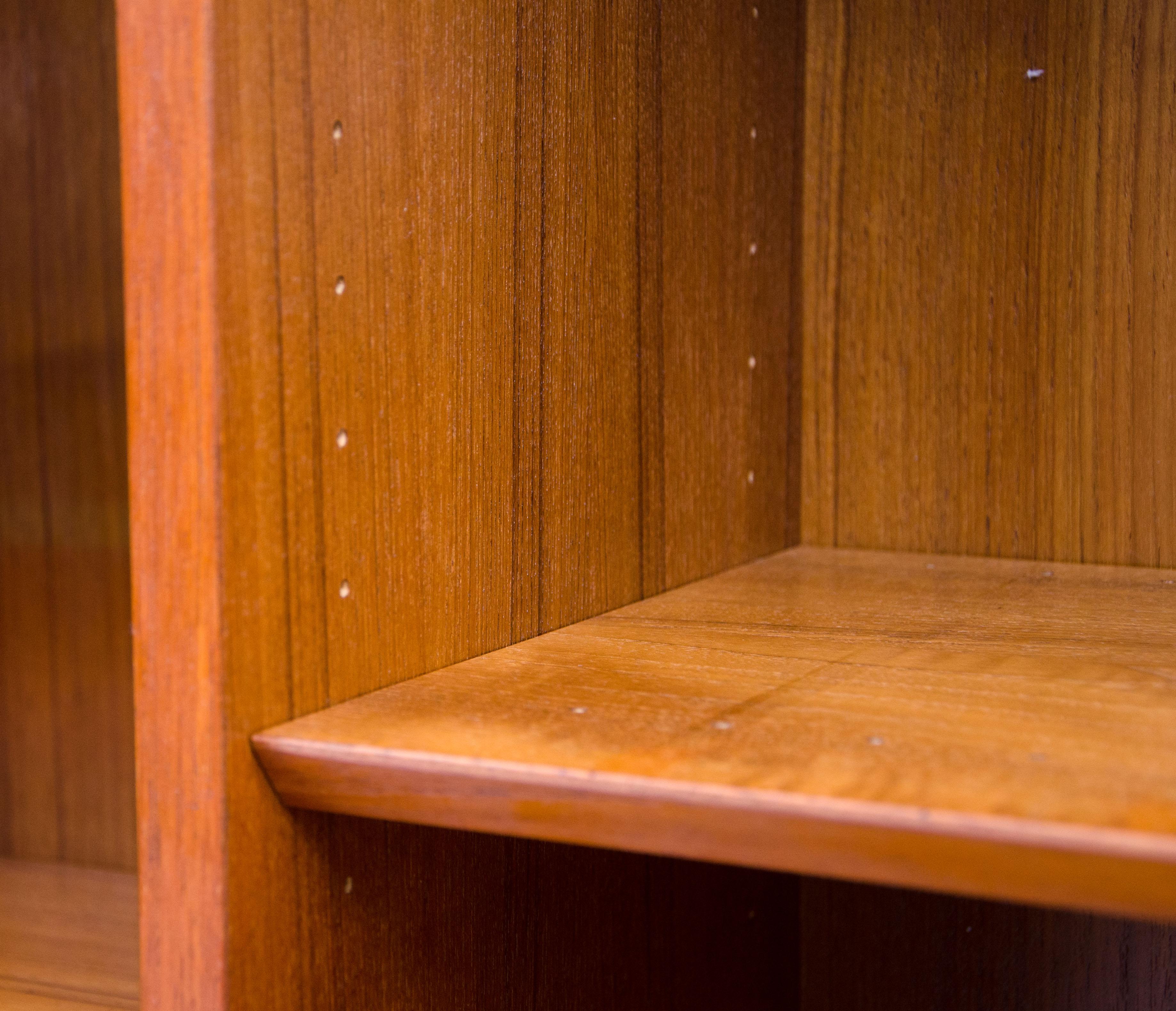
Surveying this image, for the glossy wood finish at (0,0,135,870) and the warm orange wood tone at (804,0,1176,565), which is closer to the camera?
the warm orange wood tone at (804,0,1176,565)

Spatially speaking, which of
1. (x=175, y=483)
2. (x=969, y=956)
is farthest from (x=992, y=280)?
(x=175, y=483)

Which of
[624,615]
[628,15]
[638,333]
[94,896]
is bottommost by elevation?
[94,896]

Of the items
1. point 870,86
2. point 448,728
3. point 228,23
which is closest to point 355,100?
point 228,23

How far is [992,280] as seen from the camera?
2.46 feet

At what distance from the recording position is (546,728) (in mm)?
391

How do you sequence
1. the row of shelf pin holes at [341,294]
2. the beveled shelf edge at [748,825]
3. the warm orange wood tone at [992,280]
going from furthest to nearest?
the warm orange wood tone at [992,280]
the row of shelf pin holes at [341,294]
the beveled shelf edge at [748,825]

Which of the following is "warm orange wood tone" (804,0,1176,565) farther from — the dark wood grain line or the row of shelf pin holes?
the row of shelf pin holes

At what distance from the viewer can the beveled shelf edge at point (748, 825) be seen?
0.97 feet

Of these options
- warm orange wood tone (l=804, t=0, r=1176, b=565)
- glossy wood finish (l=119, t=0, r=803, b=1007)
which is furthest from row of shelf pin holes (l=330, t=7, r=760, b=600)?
warm orange wood tone (l=804, t=0, r=1176, b=565)

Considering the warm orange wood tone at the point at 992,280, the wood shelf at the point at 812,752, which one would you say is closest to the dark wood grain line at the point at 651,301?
the wood shelf at the point at 812,752

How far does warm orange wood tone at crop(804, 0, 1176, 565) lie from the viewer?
716 mm

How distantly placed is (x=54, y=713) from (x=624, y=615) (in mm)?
498

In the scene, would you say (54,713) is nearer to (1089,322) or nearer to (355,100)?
(355,100)

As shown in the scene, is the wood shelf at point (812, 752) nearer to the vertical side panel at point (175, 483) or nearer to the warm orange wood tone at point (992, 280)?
the vertical side panel at point (175, 483)
